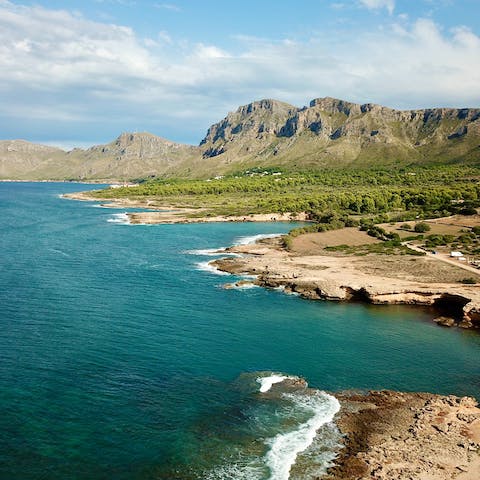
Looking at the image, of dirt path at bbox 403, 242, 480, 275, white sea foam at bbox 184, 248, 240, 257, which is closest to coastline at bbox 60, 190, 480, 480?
dirt path at bbox 403, 242, 480, 275

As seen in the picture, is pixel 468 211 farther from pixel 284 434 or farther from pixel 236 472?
pixel 236 472

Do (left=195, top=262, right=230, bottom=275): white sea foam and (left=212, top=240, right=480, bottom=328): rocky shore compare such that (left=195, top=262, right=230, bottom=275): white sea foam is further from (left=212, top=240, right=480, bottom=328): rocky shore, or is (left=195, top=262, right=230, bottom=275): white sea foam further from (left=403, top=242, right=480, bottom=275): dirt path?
(left=403, top=242, right=480, bottom=275): dirt path

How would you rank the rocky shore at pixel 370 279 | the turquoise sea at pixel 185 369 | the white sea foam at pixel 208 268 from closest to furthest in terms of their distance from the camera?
1. the turquoise sea at pixel 185 369
2. the rocky shore at pixel 370 279
3. the white sea foam at pixel 208 268

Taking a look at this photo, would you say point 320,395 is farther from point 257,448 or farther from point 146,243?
point 146,243

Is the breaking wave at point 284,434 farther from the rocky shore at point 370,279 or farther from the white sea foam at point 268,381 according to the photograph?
the rocky shore at point 370,279

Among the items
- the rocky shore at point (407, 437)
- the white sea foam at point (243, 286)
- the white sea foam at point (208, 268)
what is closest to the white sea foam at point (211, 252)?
the white sea foam at point (208, 268)

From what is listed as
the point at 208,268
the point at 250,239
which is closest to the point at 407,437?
the point at 208,268

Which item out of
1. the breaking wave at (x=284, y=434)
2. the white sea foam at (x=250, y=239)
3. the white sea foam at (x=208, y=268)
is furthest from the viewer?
the white sea foam at (x=250, y=239)
